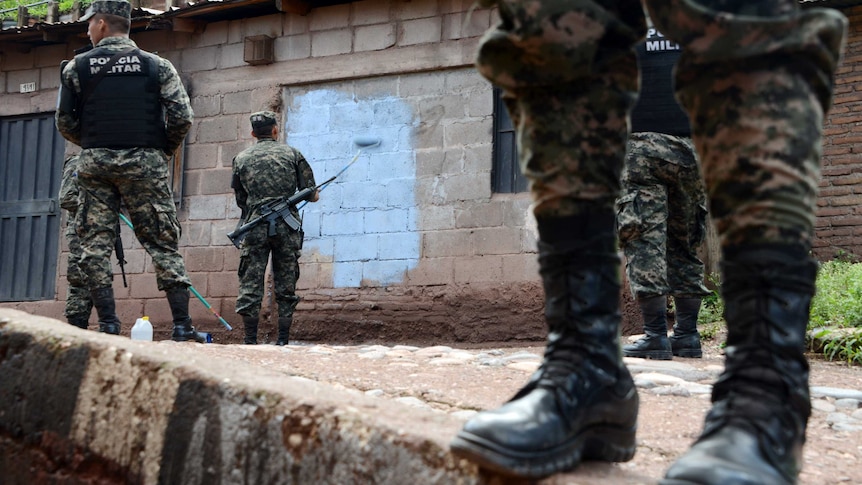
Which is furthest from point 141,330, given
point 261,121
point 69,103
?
point 261,121

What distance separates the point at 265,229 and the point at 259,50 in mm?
2557

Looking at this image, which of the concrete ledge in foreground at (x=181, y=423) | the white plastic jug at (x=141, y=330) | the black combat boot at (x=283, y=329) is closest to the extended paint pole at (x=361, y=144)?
the black combat boot at (x=283, y=329)

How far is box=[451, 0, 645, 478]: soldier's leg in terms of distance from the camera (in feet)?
4.47

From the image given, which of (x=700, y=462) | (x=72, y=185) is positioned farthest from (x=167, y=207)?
(x=700, y=462)

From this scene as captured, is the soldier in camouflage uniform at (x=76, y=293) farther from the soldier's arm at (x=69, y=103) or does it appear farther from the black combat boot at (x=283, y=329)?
the black combat boot at (x=283, y=329)

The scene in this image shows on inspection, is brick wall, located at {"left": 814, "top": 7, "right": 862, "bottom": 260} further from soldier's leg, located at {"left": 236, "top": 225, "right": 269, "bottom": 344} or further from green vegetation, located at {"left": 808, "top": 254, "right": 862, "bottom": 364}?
soldier's leg, located at {"left": 236, "top": 225, "right": 269, "bottom": 344}

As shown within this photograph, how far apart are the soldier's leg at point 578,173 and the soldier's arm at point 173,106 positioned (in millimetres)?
4545

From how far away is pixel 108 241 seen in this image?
550cm

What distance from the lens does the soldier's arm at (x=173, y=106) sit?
5.65 metres

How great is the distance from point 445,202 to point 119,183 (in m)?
3.18

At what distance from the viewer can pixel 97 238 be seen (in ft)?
17.9

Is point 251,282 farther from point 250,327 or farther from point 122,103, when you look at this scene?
point 122,103

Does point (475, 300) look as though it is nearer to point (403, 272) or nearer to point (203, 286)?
point (403, 272)

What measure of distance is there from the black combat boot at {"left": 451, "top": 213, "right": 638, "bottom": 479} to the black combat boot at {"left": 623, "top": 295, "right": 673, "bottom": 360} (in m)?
2.80
